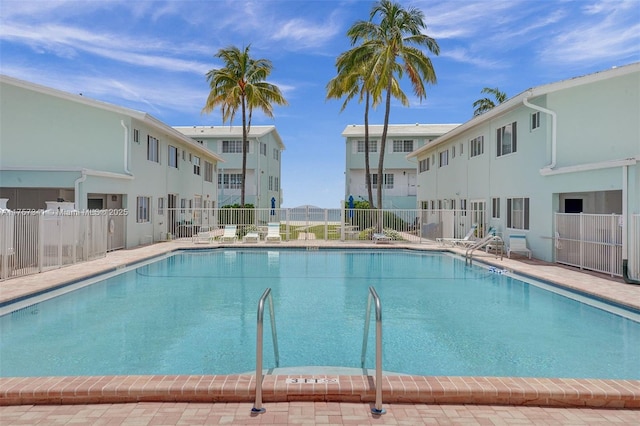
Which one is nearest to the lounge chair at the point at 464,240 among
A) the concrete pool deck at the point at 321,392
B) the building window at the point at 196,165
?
the concrete pool deck at the point at 321,392

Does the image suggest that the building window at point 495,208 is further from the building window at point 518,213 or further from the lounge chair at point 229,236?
the lounge chair at point 229,236

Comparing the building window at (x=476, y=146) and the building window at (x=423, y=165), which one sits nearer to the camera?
the building window at (x=476, y=146)

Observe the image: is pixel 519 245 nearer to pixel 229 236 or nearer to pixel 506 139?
pixel 506 139

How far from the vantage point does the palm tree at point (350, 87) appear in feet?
75.6

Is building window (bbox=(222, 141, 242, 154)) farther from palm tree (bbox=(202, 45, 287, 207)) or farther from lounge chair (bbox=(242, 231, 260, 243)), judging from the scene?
lounge chair (bbox=(242, 231, 260, 243))

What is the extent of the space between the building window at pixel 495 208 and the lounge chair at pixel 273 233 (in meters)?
10.4

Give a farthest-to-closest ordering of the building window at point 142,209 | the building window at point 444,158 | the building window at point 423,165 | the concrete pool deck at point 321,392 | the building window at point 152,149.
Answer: the building window at point 423,165, the building window at point 444,158, the building window at point 152,149, the building window at point 142,209, the concrete pool deck at point 321,392

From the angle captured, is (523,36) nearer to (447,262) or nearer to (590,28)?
(590,28)

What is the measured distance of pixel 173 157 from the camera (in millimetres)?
24469

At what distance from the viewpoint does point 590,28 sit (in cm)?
1450

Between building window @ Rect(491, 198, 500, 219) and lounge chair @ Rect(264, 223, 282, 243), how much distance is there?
34.0 feet

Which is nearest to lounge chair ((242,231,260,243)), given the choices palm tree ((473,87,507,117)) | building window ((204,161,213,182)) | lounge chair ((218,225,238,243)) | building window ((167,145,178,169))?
lounge chair ((218,225,238,243))

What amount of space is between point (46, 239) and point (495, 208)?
17194mm

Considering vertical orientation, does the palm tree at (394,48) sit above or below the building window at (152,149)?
above
